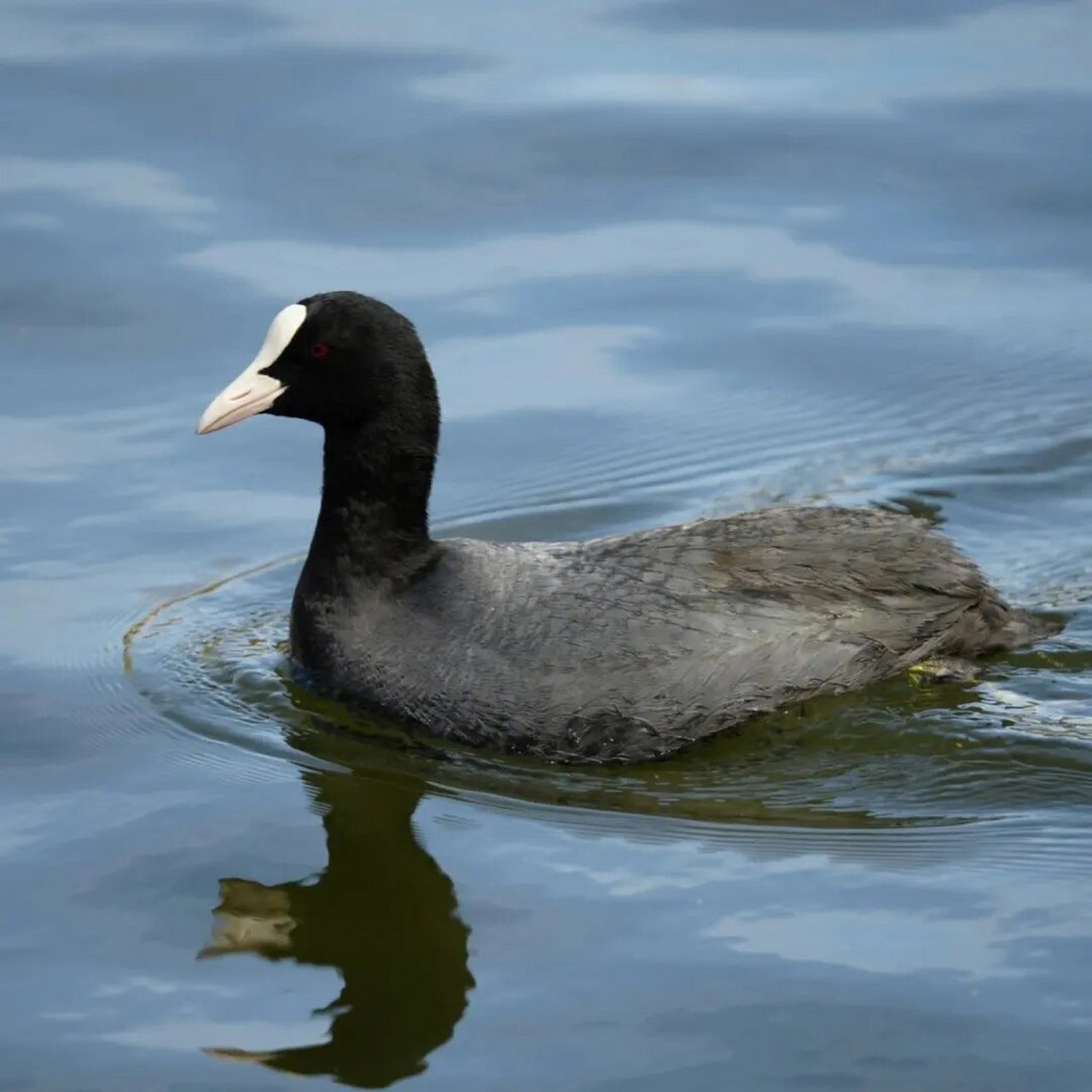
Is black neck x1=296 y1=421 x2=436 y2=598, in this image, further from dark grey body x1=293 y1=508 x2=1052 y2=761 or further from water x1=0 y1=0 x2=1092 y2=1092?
water x1=0 y1=0 x2=1092 y2=1092

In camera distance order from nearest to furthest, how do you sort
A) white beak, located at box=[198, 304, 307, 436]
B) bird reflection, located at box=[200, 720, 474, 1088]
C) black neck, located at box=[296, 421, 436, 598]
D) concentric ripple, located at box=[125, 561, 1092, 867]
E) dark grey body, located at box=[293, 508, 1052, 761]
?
bird reflection, located at box=[200, 720, 474, 1088], concentric ripple, located at box=[125, 561, 1092, 867], dark grey body, located at box=[293, 508, 1052, 761], white beak, located at box=[198, 304, 307, 436], black neck, located at box=[296, 421, 436, 598]

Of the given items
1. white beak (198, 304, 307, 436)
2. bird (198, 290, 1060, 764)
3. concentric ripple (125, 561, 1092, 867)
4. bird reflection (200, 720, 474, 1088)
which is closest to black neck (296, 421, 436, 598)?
bird (198, 290, 1060, 764)

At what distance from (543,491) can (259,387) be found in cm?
197

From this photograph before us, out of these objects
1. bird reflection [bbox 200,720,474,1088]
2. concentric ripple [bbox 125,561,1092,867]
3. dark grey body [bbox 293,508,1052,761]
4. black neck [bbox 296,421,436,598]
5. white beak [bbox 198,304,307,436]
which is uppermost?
white beak [bbox 198,304,307,436]

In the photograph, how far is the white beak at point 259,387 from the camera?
270 inches

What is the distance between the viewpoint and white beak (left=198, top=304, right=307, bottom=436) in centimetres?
686

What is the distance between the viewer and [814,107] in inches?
460

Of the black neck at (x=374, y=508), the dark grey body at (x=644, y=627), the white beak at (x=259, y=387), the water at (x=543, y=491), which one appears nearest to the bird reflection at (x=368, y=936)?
the water at (x=543, y=491)

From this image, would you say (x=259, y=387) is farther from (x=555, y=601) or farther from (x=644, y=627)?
(x=644, y=627)

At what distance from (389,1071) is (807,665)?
2.41 meters

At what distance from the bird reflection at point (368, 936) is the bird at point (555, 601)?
52 cm

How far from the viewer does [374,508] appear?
705 centimetres

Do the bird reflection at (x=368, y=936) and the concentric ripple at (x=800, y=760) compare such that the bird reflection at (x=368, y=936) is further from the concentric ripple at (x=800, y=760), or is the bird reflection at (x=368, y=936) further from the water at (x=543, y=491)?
the concentric ripple at (x=800, y=760)

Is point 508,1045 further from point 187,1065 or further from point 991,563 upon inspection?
point 991,563
